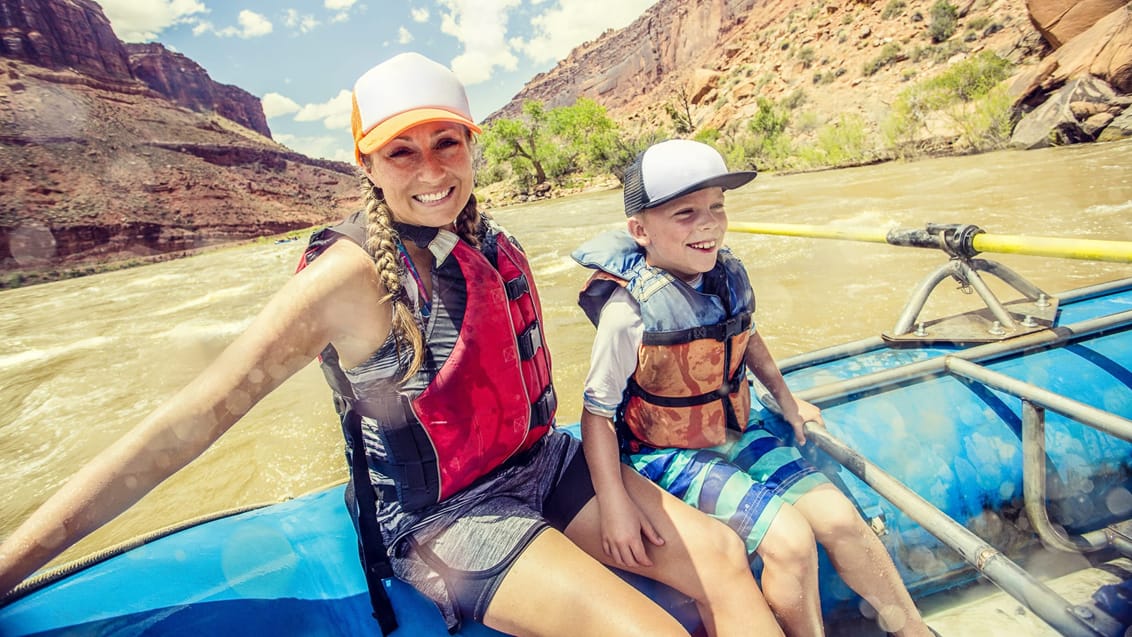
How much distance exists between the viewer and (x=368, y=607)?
122 cm

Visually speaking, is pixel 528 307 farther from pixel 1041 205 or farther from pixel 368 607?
pixel 1041 205

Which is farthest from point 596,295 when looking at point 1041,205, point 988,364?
point 1041,205

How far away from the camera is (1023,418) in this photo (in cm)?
156

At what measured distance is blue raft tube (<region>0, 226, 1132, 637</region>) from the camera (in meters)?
1.13

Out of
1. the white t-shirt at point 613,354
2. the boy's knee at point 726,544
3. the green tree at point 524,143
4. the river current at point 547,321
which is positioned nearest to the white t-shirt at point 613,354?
the white t-shirt at point 613,354

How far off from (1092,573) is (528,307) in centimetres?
190

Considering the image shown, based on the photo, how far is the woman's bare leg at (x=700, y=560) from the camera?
1.11m

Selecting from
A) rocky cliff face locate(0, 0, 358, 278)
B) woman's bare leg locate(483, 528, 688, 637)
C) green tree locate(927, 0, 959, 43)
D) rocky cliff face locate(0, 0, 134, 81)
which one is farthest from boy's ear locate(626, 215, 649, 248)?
rocky cliff face locate(0, 0, 134, 81)

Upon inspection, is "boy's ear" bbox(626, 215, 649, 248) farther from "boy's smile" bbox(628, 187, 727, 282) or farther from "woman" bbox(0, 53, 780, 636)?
"woman" bbox(0, 53, 780, 636)

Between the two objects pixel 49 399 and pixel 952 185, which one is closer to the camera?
pixel 49 399

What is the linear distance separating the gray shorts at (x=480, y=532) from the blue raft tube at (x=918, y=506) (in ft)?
0.35

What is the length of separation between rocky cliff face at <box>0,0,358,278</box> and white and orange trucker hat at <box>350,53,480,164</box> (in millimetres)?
45939

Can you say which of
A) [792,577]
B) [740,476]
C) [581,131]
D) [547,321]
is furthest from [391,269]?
[581,131]

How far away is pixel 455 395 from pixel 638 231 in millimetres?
758
